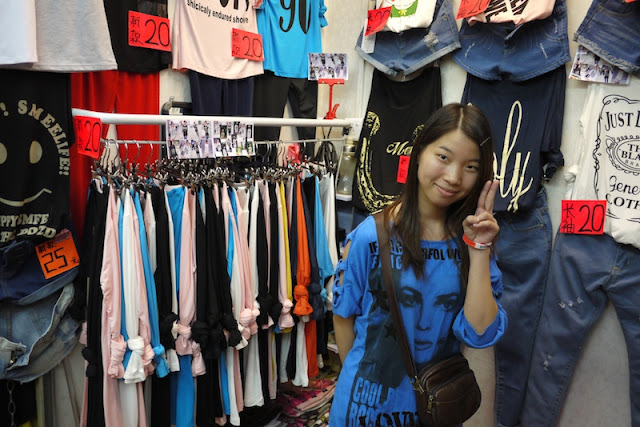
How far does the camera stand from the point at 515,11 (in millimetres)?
2109

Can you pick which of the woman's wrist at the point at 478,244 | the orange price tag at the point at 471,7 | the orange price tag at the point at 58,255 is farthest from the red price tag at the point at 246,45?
the woman's wrist at the point at 478,244

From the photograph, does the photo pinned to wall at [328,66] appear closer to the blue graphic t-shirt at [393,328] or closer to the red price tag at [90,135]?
the red price tag at [90,135]

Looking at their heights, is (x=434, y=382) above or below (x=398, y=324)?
below

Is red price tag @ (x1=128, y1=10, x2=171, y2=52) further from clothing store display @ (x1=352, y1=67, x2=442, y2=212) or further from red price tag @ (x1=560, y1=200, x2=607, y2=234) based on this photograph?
red price tag @ (x1=560, y1=200, x2=607, y2=234)

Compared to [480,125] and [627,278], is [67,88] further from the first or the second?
[627,278]

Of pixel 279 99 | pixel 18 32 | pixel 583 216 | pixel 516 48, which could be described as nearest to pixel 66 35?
pixel 18 32

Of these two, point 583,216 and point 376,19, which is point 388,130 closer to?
point 376,19

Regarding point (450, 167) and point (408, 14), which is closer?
point (450, 167)

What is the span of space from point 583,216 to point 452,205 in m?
1.24

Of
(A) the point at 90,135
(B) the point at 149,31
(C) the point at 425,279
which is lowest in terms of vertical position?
(C) the point at 425,279

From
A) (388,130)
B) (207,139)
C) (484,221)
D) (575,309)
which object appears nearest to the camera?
(484,221)

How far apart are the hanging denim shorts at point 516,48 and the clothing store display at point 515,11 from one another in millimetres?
62

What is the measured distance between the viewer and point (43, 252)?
174 cm

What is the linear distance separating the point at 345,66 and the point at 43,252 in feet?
5.41
